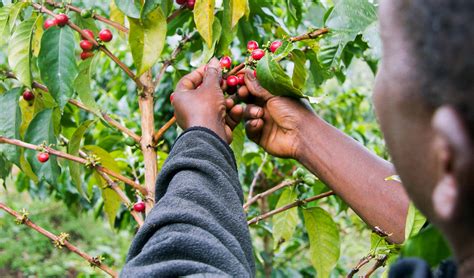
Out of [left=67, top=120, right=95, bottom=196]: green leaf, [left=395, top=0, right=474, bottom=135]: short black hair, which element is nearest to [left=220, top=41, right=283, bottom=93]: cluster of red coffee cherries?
[left=67, top=120, right=95, bottom=196]: green leaf

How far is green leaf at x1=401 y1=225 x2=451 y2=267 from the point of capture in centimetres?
104

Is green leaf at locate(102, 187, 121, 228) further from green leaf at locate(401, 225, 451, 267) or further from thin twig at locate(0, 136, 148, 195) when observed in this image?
green leaf at locate(401, 225, 451, 267)

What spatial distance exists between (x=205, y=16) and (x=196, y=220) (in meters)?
0.53

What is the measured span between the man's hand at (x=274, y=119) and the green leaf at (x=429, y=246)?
584 millimetres

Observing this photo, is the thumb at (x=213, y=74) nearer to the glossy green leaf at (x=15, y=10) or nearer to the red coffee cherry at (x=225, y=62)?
the red coffee cherry at (x=225, y=62)

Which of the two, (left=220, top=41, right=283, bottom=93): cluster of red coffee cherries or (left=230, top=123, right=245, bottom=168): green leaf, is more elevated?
(left=220, top=41, right=283, bottom=93): cluster of red coffee cherries

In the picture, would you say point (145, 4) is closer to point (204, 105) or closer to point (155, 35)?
point (155, 35)

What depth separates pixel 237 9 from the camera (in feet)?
5.15

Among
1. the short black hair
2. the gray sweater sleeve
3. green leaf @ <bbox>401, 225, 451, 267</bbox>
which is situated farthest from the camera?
the gray sweater sleeve

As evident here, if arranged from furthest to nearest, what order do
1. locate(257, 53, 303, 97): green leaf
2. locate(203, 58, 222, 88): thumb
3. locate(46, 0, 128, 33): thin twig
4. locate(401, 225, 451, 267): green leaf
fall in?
locate(46, 0, 128, 33): thin twig → locate(203, 58, 222, 88): thumb → locate(257, 53, 303, 97): green leaf → locate(401, 225, 451, 267): green leaf

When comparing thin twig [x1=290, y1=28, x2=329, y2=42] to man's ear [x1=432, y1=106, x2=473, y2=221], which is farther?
thin twig [x1=290, y1=28, x2=329, y2=42]

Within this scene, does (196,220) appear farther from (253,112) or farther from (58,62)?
(58,62)

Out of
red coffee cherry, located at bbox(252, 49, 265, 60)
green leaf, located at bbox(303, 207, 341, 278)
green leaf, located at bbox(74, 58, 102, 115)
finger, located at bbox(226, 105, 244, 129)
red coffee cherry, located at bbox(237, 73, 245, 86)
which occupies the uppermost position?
green leaf, located at bbox(74, 58, 102, 115)

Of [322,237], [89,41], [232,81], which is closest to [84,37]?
[89,41]
